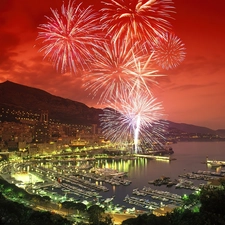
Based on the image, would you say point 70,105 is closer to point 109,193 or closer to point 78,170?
point 78,170

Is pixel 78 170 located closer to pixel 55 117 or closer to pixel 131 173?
pixel 131 173

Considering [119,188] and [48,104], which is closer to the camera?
[119,188]

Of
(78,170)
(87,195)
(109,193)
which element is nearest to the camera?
(87,195)

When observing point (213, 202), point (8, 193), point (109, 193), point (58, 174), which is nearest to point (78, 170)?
point (58, 174)

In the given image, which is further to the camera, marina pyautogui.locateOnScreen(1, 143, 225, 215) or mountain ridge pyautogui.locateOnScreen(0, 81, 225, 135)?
mountain ridge pyautogui.locateOnScreen(0, 81, 225, 135)

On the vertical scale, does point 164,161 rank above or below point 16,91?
below

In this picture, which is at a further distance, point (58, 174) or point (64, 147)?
point (64, 147)

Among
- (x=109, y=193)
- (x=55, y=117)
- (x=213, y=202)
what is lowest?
(x=109, y=193)

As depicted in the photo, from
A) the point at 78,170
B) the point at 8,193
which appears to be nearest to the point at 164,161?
the point at 78,170

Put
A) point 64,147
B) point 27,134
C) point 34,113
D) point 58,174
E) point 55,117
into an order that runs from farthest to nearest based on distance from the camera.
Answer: point 55,117 → point 34,113 → point 27,134 → point 64,147 → point 58,174

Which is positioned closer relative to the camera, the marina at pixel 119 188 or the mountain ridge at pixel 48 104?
the marina at pixel 119 188
